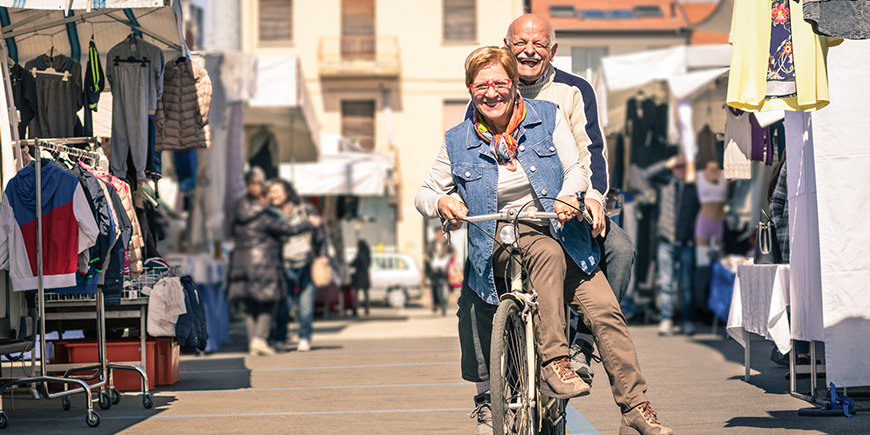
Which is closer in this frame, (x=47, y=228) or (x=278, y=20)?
(x=47, y=228)

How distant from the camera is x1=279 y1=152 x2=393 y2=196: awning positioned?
20.8 metres

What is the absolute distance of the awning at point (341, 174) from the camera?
68.4ft

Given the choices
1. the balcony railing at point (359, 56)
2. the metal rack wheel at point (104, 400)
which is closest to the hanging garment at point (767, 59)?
the metal rack wheel at point (104, 400)

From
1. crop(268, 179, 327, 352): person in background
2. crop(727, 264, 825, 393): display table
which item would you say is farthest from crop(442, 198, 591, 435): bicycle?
crop(268, 179, 327, 352): person in background

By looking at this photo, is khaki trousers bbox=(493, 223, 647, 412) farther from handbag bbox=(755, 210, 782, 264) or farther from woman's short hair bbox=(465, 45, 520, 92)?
handbag bbox=(755, 210, 782, 264)

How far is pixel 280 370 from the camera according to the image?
9461 mm

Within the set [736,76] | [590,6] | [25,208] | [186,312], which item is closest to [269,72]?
[186,312]

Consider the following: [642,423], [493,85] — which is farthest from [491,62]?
[642,423]

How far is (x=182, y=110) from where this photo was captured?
8195mm

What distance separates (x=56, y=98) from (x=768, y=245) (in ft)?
18.6

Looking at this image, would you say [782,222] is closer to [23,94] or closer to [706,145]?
[23,94]

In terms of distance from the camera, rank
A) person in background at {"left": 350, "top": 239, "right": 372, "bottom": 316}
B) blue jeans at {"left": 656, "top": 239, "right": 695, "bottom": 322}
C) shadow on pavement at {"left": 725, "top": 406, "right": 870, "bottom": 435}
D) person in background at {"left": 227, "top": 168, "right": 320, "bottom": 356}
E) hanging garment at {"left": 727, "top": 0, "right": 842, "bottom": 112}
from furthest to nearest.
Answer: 1. person in background at {"left": 350, "top": 239, "right": 372, "bottom": 316}
2. blue jeans at {"left": 656, "top": 239, "right": 695, "bottom": 322}
3. person in background at {"left": 227, "top": 168, "right": 320, "bottom": 356}
4. hanging garment at {"left": 727, "top": 0, "right": 842, "bottom": 112}
5. shadow on pavement at {"left": 725, "top": 406, "right": 870, "bottom": 435}

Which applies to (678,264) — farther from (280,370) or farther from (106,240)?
(106,240)

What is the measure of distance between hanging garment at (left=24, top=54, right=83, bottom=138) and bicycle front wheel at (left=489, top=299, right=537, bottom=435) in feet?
17.1
